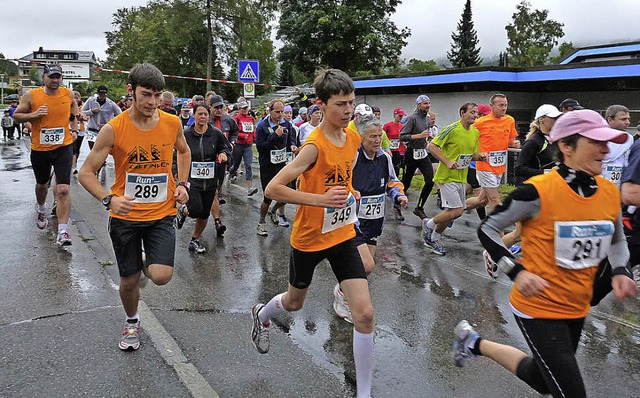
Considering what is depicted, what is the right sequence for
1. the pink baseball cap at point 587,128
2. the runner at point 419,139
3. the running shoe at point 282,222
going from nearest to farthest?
1. the pink baseball cap at point 587,128
2. the running shoe at point 282,222
3. the runner at point 419,139

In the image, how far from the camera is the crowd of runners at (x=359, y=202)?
107 inches

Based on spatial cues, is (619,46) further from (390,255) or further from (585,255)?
(585,255)

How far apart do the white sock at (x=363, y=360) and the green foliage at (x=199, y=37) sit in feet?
136

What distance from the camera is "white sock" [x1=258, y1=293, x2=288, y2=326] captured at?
155 inches

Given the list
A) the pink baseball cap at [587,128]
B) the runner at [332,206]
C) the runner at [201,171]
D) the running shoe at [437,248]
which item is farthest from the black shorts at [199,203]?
the pink baseball cap at [587,128]

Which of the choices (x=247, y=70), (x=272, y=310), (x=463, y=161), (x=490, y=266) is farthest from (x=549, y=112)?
(x=247, y=70)

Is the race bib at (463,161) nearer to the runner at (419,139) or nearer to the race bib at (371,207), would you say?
the runner at (419,139)

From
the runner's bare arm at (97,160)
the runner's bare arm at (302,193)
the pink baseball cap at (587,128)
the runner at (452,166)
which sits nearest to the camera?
the pink baseball cap at (587,128)

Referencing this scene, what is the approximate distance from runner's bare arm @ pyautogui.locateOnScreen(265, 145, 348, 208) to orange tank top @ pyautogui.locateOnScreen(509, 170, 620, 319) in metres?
1.08

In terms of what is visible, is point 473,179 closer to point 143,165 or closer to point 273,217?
point 273,217

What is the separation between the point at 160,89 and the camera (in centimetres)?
396

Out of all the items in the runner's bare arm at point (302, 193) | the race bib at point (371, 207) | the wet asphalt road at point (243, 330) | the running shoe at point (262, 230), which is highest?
the runner's bare arm at point (302, 193)

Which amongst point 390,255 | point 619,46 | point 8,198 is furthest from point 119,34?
point 390,255

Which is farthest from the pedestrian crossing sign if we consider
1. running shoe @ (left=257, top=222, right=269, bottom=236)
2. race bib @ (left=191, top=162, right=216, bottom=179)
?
race bib @ (left=191, top=162, right=216, bottom=179)
